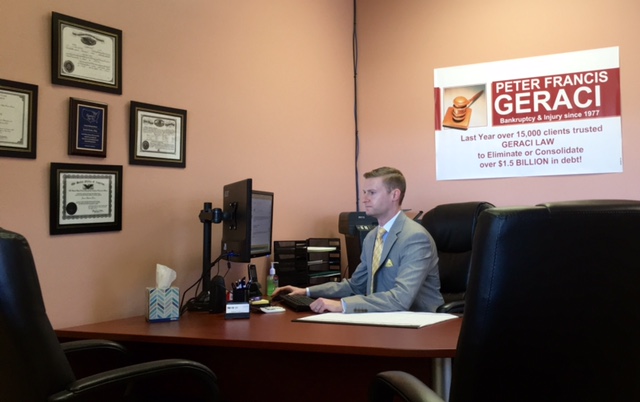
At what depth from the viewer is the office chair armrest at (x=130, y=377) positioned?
1.32 metres

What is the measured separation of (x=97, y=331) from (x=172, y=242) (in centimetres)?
67

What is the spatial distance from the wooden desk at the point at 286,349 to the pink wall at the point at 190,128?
0.31 m

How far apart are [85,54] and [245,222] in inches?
37.2

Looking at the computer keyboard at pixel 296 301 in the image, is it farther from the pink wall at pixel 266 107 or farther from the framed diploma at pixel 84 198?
the framed diploma at pixel 84 198

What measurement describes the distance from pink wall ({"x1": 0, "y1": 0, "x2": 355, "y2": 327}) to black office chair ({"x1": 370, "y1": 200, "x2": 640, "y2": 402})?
1747 millimetres

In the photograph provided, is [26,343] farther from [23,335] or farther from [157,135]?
[157,135]

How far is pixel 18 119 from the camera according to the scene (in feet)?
6.84

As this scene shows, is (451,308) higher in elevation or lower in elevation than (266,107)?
lower

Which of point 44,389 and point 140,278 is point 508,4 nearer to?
point 140,278

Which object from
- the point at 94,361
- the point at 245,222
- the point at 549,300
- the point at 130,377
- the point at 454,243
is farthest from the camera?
the point at 454,243

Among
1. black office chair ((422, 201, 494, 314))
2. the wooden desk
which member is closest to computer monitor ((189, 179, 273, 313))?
the wooden desk

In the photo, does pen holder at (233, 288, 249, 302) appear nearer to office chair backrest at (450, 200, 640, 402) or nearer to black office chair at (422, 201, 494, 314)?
black office chair at (422, 201, 494, 314)

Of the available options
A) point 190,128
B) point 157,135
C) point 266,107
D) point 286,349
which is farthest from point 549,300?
point 266,107

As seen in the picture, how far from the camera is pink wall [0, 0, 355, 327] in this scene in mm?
2162
